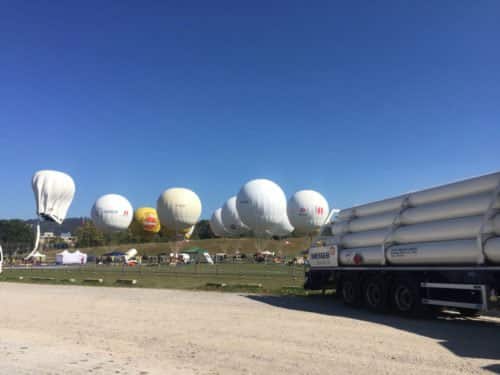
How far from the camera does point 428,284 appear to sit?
12.5 m

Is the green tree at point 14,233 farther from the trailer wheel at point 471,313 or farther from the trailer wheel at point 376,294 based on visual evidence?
the trailer wheel at point 471,313

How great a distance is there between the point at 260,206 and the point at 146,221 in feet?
113

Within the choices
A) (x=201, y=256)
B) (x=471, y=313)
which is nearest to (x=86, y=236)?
(x=201, y=256)

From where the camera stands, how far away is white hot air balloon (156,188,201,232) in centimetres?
8594

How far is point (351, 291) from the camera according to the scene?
1573cm

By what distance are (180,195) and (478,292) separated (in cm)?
7751

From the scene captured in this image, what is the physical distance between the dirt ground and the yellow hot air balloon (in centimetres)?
7607

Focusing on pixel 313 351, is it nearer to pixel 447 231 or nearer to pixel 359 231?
pixel 447 231

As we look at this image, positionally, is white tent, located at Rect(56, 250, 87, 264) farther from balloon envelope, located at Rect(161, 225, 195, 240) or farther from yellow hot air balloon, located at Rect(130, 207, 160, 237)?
balloon envelope, located at Rect(161, 225, 195, 240)

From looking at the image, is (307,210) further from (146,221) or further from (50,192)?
(50,192)

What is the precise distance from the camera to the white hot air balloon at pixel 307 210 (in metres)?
68.2

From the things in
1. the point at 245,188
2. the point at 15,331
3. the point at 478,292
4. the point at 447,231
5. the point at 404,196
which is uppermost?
the point at 245,188

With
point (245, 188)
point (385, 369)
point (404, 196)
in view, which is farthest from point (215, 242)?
point (385, 369)

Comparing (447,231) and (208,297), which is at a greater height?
(447,231)
